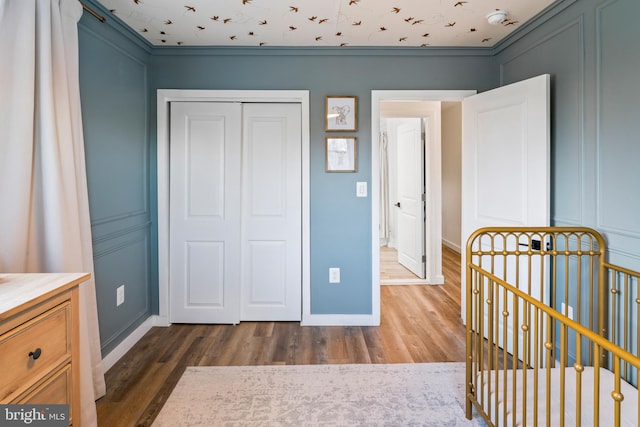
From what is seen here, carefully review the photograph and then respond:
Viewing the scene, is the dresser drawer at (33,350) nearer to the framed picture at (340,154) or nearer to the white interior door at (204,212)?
the white interior door at (204,212)

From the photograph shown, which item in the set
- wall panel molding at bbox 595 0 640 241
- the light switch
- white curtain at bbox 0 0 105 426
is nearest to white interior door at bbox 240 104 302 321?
the light switch

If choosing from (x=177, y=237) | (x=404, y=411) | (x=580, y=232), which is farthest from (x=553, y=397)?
(x=177, y=237)

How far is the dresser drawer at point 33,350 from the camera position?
1.00m

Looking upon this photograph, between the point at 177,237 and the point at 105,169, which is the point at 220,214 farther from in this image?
the point at 105,169

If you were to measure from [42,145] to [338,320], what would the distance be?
229cm

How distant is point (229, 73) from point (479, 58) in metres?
2.07

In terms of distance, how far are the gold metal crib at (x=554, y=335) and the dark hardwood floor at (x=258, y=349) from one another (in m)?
0.72

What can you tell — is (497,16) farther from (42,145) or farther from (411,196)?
(42,145)

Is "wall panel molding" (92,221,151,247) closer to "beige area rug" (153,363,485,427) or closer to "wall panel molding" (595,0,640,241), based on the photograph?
"beige area rug" (153,363,485,427)

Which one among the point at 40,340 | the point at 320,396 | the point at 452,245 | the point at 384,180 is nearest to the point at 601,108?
the point at 320,396

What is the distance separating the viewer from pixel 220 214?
2.92 meters

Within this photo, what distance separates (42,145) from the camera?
1575 mm

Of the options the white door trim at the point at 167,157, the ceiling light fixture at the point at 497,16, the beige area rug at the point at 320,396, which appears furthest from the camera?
the white door trim at the point at 167,157

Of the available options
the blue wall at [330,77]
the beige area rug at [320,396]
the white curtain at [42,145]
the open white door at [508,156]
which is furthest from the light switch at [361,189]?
the white curtain at [42,145]
